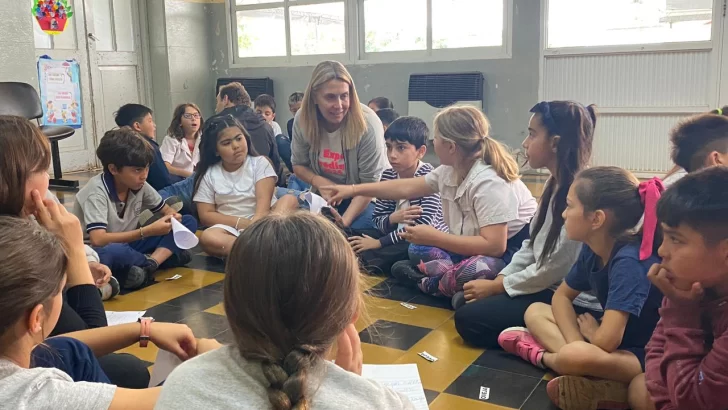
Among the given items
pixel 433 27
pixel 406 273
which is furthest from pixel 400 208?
pixel 433 27

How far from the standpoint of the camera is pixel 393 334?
2586 mm

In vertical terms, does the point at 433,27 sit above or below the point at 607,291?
above

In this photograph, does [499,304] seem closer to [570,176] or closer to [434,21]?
[570,176]

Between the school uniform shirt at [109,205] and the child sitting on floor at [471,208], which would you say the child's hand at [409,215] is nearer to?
the child sitting on floor at [471,208]

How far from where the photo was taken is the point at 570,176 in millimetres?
2363

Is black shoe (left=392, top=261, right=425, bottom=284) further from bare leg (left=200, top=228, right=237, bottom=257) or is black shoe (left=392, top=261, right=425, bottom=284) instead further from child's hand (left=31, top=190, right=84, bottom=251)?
child's hand (left=31, top=190, right=84, bottom=251)

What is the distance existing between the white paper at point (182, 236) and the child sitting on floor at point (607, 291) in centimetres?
191

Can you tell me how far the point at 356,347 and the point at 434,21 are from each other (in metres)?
6.10

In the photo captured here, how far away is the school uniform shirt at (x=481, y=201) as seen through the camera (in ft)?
8.81

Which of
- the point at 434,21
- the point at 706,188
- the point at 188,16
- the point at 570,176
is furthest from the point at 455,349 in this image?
the point at 188,16

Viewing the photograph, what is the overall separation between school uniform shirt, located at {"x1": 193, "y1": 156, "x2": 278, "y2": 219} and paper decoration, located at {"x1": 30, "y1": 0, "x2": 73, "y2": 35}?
413 centimetres

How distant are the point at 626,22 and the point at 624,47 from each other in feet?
0.83

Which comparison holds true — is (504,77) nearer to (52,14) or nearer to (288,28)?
(288,28)

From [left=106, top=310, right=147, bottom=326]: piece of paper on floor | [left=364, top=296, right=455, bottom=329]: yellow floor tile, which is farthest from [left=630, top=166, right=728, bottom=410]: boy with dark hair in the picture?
[left=106, top=310, right=147, bottom=326]: piece of paper on floor
